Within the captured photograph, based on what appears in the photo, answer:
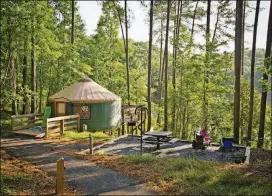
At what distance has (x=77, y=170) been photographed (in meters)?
8.20

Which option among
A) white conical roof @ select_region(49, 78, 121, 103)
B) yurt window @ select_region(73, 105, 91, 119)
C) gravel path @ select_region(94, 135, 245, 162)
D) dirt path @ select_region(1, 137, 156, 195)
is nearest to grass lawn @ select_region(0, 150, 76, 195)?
dirt path @ select_region(1, 137, 156, 195)

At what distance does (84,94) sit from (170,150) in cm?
756

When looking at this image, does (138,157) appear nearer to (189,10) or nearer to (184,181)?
(184,181)

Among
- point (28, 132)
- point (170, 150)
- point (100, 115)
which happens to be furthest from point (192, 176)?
point (100, 115)

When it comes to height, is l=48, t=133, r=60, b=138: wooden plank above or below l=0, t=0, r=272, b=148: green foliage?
below

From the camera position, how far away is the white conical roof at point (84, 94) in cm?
1627

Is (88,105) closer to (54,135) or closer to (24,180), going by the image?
(54,135)

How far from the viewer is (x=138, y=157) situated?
29.7 feet

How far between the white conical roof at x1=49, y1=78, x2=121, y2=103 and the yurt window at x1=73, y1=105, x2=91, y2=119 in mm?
427

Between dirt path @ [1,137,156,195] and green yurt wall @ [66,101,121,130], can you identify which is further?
green yurt wall @ [66,101,121,130]

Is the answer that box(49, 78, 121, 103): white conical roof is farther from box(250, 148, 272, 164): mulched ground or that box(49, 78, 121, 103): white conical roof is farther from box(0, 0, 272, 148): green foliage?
box(250, 148, 272, 164): mulched ground

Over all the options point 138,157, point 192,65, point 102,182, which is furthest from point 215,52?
point 102,182

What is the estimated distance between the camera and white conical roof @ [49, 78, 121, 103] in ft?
53.4

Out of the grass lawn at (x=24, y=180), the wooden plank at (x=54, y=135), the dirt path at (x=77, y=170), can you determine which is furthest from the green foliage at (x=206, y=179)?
the wooden plank at (x=54, y=135)
